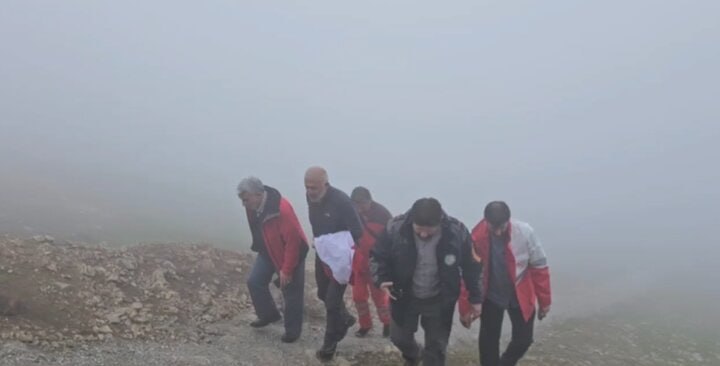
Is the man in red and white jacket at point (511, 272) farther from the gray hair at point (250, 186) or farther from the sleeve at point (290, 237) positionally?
the gray hair at point (250, 186)

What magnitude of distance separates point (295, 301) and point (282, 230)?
3.57 feet

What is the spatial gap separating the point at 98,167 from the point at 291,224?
4768 centimetres

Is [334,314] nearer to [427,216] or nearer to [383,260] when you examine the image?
[383,260]

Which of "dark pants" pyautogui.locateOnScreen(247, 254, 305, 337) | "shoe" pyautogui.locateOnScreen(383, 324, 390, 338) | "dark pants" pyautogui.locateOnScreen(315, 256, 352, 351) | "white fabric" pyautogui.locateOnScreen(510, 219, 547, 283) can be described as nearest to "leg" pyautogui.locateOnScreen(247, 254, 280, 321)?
"dark pants" pyautogui.locateOnScreen(247, 254, 305, 337)

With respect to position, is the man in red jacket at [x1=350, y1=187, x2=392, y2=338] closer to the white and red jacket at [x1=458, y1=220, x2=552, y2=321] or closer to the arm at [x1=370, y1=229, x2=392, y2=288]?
the arm at [x1=370, y1=229, x2=392, y2=288]

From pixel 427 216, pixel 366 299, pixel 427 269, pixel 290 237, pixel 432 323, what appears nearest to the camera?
pixel 427 216

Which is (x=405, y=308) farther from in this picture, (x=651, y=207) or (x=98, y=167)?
(x=651, y=207)

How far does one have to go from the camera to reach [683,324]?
17.6m

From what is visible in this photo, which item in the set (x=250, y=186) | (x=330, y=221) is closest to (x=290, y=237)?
(x=330, y=221)

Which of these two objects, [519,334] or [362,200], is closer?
[519,334]

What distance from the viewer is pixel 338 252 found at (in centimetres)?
780

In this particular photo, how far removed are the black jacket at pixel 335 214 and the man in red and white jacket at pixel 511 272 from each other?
155cm

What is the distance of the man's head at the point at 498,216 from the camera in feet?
21.5

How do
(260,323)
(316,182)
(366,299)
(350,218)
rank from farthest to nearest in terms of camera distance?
(260,323), (366,299), (350,218), (316,182)
